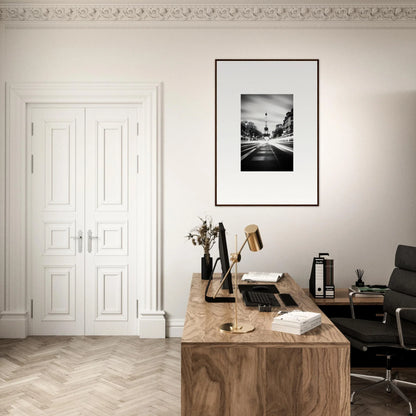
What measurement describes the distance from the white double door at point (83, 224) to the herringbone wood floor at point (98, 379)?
0.93 ft

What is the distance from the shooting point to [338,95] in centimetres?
455

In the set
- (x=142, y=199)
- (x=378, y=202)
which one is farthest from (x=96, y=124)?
(x=378, y=202)

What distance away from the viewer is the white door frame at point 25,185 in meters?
4.54

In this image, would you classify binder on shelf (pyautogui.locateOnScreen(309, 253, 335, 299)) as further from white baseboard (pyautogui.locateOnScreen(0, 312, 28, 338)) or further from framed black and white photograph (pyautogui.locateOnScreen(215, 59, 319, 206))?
white baseboard (pyautogui.locateOnScreen(0, 312, 28, 338))

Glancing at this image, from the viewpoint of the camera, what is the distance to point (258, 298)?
119 inches

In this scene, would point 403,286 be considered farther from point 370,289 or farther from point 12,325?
point 12,325

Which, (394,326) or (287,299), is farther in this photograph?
(394,326)

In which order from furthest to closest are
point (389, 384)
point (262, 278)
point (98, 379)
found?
point (262, 278) < point (98, 379) < point (389, 384)

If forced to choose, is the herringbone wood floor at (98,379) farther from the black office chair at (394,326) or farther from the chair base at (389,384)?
the black office chair at (394,326)

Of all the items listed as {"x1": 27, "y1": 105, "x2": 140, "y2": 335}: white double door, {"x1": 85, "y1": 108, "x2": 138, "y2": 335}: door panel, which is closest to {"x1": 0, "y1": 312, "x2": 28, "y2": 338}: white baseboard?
{"x1": 27, "y1": 105, "x2": 140, "y2": 335}: white double door

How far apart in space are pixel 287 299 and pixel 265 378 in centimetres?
93

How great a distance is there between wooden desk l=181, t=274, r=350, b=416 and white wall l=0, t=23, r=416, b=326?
246cm

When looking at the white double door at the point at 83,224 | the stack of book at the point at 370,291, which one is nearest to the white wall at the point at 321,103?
the white double door at the point at 83,224

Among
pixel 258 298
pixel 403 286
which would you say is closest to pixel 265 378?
pixel 258 298
